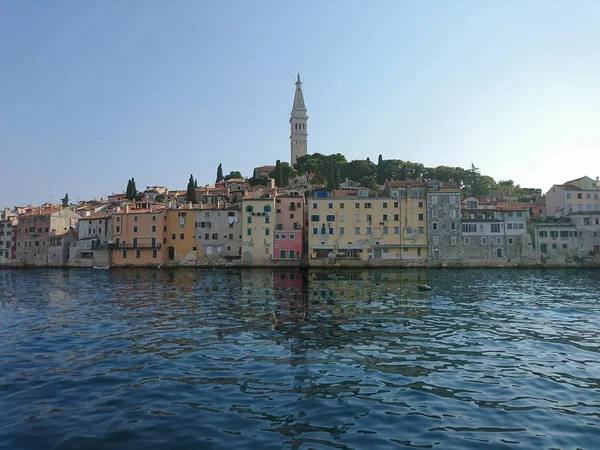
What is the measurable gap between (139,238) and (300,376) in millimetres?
53354

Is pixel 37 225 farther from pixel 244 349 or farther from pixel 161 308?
pixel 244 349

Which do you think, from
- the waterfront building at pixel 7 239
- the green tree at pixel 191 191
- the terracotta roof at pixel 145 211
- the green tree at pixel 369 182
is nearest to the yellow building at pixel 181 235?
the terracotta roof at pixel 145 211

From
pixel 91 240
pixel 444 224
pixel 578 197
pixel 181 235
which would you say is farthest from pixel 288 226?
pixel 578 197

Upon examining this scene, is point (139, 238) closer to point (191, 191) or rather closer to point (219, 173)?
point (191, 191)

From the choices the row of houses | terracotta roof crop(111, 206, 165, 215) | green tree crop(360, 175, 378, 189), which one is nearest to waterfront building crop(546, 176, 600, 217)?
the row of houses

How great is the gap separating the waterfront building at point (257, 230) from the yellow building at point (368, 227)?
5.18 meters

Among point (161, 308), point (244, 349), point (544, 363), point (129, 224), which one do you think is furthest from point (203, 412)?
point (129, 224)

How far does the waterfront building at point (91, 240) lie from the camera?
62.3 meters

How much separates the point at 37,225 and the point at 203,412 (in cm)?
6843

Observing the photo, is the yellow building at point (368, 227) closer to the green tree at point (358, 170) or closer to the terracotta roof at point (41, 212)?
the green tree at point (358, 170)

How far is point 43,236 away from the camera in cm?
A: 6675

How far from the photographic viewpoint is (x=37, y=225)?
6712 centimetres

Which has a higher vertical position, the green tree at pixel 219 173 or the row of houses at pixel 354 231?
the green tree at pixel 219 173

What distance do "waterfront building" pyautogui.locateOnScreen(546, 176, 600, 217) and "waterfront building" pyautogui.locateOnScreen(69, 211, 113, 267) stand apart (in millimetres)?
61048
